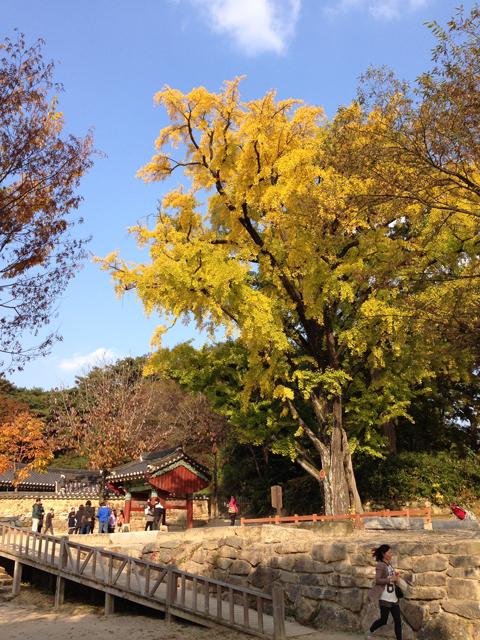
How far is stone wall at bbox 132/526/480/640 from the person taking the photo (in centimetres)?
882

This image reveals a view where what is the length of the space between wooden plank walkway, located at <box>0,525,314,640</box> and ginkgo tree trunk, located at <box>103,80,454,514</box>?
17.9 ft

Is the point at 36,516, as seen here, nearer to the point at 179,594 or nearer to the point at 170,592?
the point at 179,594

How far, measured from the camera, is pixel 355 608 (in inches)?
398

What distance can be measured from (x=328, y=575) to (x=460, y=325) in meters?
5.66

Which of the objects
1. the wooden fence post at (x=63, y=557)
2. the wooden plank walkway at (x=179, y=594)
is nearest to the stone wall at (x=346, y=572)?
the wooden plank walkway at (x=179, y=594)

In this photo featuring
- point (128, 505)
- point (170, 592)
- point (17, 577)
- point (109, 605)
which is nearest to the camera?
point (170, 592)

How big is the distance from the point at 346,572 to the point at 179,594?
4295mm

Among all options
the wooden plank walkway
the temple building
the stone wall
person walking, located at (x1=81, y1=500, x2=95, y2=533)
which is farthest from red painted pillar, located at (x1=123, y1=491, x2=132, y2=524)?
the stone wall

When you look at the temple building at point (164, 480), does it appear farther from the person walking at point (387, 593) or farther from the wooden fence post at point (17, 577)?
the person walking at point (387, 593)

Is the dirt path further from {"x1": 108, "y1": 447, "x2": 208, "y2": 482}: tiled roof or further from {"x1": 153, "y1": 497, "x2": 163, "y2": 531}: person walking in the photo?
{"x1": 108, "y1": 447, "x2": 208, "y2": 482}: tiled roof

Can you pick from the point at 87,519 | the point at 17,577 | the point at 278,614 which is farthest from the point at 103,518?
the point at 278,614

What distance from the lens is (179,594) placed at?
1245 centimetres

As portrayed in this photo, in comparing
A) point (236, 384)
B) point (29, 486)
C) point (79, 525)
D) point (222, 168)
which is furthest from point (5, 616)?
point (29, 486)

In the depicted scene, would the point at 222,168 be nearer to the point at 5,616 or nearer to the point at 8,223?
the point at 8,223
